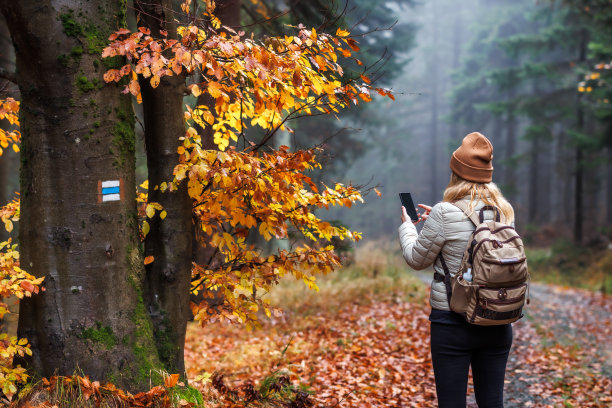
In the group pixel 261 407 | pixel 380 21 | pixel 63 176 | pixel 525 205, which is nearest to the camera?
pixel 63 176

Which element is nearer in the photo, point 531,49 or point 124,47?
point 124,47

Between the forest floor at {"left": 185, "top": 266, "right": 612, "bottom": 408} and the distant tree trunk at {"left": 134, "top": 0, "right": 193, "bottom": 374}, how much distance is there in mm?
575

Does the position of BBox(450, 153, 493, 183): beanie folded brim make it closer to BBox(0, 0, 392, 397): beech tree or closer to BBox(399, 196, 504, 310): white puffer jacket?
BBox(399, 196, 504, 310): white puffer jacket

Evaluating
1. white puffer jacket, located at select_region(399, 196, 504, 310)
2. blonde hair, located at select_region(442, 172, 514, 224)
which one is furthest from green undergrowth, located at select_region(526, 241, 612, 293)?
white puffer jacket, located at select_region(399, 196, 504, 310)

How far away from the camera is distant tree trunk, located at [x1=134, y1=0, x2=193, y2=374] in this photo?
3.29 meters

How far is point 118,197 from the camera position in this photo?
3.03 m

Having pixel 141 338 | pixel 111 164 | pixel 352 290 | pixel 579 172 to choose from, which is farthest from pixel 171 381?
pixel 579 172

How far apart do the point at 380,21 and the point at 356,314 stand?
15.7 meters

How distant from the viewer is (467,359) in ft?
8.89

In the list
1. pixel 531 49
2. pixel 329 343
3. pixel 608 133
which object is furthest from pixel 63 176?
pixel 531 49

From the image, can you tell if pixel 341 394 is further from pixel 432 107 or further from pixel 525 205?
pixel 432 107

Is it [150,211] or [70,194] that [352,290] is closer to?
[150,211]

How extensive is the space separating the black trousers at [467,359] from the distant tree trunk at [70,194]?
1.89 metres

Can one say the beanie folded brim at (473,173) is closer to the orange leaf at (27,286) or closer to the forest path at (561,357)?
the orange leaf at (27,286)
